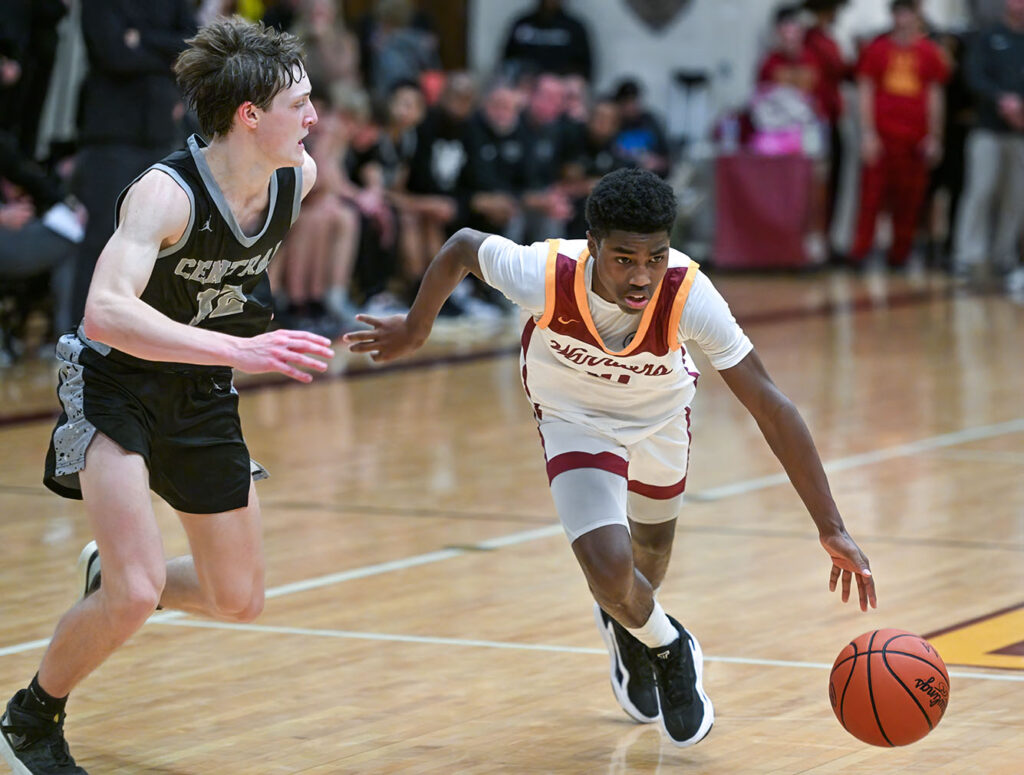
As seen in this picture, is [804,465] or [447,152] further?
[447,152]

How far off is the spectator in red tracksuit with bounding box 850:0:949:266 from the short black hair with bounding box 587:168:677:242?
12.0 m

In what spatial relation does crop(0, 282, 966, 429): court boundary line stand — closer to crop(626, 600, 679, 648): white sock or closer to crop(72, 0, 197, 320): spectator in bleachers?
crop(72, 0, 197, 320): spectator in bleachers

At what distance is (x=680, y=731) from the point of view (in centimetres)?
428

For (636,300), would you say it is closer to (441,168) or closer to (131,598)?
(131,598)

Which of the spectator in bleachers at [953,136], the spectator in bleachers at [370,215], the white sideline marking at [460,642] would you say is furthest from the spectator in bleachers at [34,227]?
the spectator in bleachers at [953,136]

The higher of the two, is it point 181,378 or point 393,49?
point 181,378

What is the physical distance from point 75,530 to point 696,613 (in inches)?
97.3

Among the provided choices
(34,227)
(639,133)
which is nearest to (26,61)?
(34,227)

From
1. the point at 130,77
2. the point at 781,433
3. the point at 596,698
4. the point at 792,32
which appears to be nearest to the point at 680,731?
the point at 596,698

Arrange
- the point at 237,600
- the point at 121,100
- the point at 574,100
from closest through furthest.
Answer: the point at 237,600 → the point at 121,100 → the point at 574,100

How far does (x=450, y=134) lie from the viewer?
13.2 meters

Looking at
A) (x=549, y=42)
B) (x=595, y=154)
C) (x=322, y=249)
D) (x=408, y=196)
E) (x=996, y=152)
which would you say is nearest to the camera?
(x=322, y=249)

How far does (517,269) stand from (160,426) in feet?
3.13

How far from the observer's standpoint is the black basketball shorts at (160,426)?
13.1 ft
